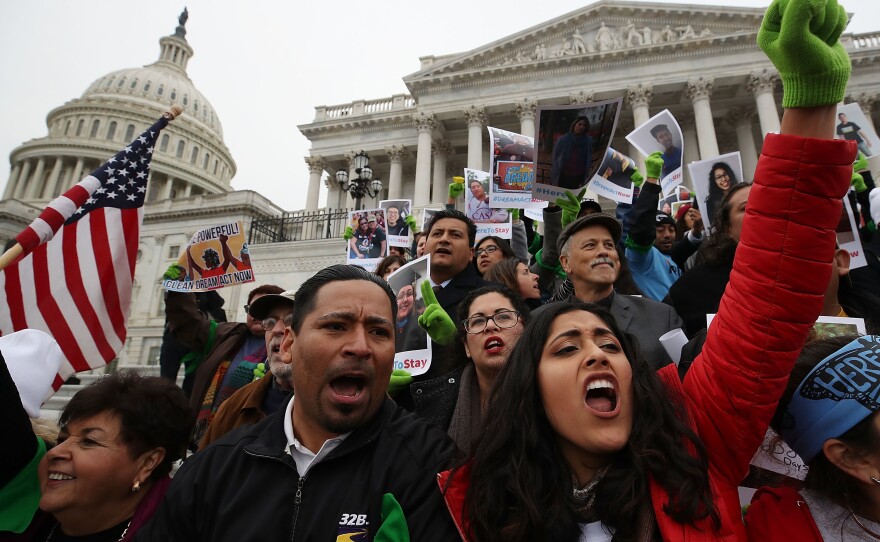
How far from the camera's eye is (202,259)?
6.43 meters

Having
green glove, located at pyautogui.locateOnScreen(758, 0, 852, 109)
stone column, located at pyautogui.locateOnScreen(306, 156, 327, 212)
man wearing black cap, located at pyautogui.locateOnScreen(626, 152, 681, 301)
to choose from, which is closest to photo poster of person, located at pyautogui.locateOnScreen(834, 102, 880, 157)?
man wearing black cap, located at pyautogui.locateOnScreen(626, 152, 681, 301)

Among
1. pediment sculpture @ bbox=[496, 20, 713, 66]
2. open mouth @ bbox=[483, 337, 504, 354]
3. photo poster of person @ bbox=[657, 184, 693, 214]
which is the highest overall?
pediment sculpture @ bbox=[496, 20, 713, 66]

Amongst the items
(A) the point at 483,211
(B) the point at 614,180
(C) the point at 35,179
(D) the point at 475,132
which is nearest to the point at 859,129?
(B) the point at 614,180

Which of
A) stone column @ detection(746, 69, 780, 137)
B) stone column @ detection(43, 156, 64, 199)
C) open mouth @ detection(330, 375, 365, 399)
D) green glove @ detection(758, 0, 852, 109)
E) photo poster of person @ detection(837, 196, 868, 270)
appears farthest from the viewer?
stone column @ detection(43, 156, 64, 199)

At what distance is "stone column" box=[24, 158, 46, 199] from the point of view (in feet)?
249

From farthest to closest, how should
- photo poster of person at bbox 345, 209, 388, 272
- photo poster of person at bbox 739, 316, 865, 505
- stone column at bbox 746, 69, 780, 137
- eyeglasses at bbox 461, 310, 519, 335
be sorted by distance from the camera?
1. stone column at bbox 746, 69, 780, 137
2. photo poster of person at bbox 345, 209, 388, 272
3. eyeglasses at bbox 461, 310, 519, 335
4. photo poster of person at bbox 739, 316, 865, 505

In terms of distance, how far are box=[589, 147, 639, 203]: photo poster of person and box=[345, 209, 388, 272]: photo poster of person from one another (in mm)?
5164

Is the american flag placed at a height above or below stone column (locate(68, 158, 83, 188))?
below

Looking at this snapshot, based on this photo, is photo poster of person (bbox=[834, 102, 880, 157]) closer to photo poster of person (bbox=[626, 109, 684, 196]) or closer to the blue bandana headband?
photo poster of person (bbox=[626, 109, 684, 196])

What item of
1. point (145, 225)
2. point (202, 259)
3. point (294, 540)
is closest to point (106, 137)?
point (145, 225)

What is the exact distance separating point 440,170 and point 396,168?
3.29m

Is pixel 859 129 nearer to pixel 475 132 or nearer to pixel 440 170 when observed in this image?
pixel 475 132

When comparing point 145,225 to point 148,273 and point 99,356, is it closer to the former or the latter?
point 148,273

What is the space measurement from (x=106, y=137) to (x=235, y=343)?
90.6 metres
